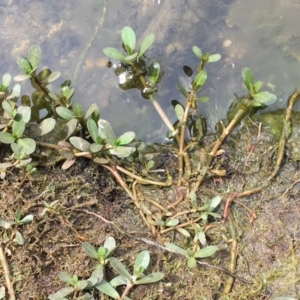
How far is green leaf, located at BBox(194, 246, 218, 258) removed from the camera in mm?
1830

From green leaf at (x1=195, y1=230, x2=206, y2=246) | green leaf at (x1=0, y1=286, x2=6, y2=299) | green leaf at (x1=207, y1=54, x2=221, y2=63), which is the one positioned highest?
green leaf at (x1=207, y1=54, x2=221, y2=63)

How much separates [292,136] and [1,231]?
1462 millimetres

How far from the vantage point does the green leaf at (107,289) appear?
1748 mm

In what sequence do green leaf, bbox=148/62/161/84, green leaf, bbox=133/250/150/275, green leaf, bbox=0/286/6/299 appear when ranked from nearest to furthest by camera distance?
green leaf, bbox=0/286/6/299 < green leaf, bbox=133/250/150/275 < green leaf, bbox=148/62/161/84

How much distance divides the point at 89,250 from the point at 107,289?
18cm

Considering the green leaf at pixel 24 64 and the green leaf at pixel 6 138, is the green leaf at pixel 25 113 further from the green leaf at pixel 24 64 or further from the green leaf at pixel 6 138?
the green leaf at pixel 24 64

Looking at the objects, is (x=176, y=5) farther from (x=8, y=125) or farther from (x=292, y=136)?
(x=8, y=125)

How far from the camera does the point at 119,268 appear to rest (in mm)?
1762

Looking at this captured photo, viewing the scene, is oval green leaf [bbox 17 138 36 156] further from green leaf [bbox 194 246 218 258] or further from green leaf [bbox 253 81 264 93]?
green leaf [bbox 253 81 264 93]

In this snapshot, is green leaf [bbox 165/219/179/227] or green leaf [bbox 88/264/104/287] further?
green leaf [bbox 165/219/179/227]

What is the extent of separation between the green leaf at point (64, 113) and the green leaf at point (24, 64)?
0.73 ft

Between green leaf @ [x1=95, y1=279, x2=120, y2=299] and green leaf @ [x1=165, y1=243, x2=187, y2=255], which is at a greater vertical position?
green leaf @ [x1=95, y1=279, x2=120, y2=299]

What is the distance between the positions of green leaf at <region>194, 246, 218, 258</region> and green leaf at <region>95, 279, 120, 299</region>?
0.38m

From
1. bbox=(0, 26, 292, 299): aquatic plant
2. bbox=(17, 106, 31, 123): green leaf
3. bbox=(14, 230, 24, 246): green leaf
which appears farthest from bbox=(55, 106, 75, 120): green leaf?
bbox=(14, 230, 24, 246): green leaf
